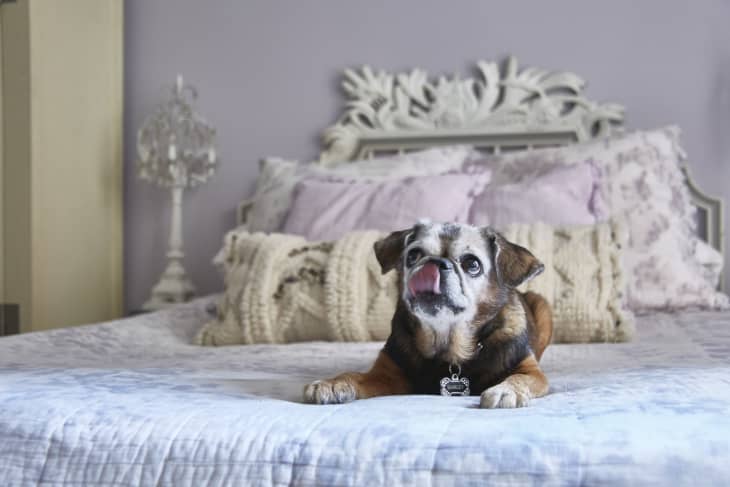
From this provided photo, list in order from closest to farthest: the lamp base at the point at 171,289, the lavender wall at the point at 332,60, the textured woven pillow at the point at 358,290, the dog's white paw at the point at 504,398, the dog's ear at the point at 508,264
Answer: the dog's white paw at the point at 504,398
the dog's ear at the point at 508,264
the textured woven pillow at the point at 358,290
the lavender wall at the point at 332,60
the lamp base at the point at 171,289

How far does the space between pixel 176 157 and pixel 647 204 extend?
4.94 feet

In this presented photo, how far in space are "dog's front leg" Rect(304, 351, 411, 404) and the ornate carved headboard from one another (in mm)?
1494

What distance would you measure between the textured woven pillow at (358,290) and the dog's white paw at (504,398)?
637 millimetres

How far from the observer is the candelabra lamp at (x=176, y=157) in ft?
8.48

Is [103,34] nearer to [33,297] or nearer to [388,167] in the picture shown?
[33,297]

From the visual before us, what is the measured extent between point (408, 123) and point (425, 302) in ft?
5.32

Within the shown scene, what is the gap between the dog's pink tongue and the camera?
2.97 ft

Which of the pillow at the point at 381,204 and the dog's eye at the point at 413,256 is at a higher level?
the pillow at the point at 381,204

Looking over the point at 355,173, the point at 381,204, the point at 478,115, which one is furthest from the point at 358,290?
the point at 478,115

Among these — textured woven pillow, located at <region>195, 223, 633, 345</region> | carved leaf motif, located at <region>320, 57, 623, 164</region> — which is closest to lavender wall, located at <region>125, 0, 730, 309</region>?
carved leaf motif, located at <region>320, 57, 623, 164</region>

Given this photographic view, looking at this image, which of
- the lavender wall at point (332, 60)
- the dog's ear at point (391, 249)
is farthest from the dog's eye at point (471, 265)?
the lavender wall at point (332, 60)

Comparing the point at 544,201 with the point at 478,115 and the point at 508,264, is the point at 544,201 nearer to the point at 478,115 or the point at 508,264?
the point at 478,115

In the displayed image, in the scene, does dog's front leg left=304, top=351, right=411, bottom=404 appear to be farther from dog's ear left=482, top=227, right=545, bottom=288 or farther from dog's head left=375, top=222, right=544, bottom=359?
dog's ear left=482, top=227, right=545, bottom=288

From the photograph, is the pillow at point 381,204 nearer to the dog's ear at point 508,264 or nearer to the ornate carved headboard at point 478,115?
the ornate carved headboard at point 478,115
